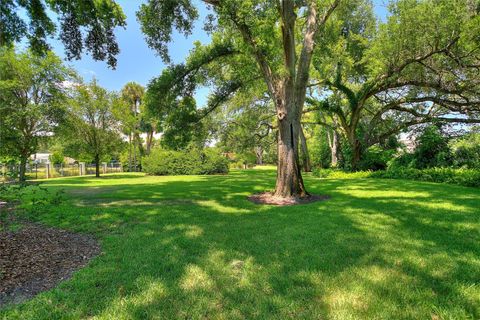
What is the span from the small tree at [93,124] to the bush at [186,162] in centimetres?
430

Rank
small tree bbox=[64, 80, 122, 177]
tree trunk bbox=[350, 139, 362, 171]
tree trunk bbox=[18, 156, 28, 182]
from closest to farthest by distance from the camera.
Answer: tree trunk bbox=[18, 156, 28, 182]
tree trunk bbox=[350, 139, 362, 171]
small tree bbox=[64, 80, 122, 177]

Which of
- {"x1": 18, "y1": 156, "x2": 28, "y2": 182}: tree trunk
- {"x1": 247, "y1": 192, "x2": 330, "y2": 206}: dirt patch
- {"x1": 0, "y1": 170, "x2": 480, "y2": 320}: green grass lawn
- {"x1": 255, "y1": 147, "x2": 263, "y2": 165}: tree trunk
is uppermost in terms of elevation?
{"x1": 255, "y1": 147, "x2": 263, "y2": 165}: tree trunk

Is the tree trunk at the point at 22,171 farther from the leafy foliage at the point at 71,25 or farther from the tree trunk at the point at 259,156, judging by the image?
the tree trunk at the point at 259,156

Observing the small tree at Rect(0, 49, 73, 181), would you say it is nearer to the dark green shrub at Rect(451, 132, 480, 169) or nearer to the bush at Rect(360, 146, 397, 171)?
the bush at Rect(360, 146, 397, 171)

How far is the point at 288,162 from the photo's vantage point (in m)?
8.42

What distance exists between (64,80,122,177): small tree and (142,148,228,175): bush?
4.30 m

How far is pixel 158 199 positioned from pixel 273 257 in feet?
19.1

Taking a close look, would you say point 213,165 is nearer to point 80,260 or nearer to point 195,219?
point 195,219

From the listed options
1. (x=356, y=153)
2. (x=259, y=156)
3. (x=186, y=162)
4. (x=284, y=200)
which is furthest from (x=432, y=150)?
(x=259, y=156)

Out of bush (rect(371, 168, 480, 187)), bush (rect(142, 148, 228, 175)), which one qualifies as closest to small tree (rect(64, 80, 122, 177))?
bush (rect(142, 148, 228, 175))

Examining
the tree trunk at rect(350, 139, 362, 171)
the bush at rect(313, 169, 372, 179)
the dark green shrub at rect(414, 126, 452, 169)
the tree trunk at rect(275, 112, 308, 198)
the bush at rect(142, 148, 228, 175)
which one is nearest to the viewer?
the tree trunk at rect(275, 112, 308, 198)

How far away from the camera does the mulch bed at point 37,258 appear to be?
2865mm

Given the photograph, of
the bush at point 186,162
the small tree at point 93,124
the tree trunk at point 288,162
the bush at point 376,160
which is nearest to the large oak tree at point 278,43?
the tree trunk at point 288,162

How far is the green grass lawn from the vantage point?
7.78ft
